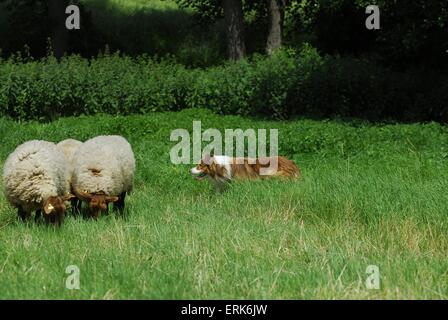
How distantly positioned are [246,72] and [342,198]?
11256 mm

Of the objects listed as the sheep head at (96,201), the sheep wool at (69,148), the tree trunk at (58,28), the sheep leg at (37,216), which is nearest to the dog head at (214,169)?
the sheep wool at (69,148)

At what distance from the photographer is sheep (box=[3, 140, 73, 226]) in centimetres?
819

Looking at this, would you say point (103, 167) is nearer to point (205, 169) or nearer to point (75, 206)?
point (75, 206)

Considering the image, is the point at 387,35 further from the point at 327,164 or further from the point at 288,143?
the point at 327,164

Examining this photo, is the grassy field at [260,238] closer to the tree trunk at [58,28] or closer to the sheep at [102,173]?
the sheep at [102,173]

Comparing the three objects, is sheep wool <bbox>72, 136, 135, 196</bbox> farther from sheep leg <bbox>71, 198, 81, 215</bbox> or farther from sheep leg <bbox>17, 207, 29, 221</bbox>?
sheep leg <bbox>17, 207, 29, 221</bbox>

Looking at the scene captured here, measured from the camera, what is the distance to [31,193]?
324 inches

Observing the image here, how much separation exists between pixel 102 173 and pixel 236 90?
11.0 metres

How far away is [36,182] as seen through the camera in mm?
8234

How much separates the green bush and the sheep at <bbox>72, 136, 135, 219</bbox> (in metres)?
10.2

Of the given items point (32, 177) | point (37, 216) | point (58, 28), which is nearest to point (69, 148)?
point (37, 216)

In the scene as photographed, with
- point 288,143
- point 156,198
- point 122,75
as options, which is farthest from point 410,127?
point 122,75

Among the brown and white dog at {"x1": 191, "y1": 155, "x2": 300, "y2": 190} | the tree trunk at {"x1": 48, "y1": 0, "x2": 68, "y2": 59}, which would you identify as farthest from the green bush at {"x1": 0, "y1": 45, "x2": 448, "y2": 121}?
the brown and white dog at {"x1": 191, "y1": 155, "x2": 300, "y2": 190}

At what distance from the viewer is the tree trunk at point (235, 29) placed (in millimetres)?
23297
